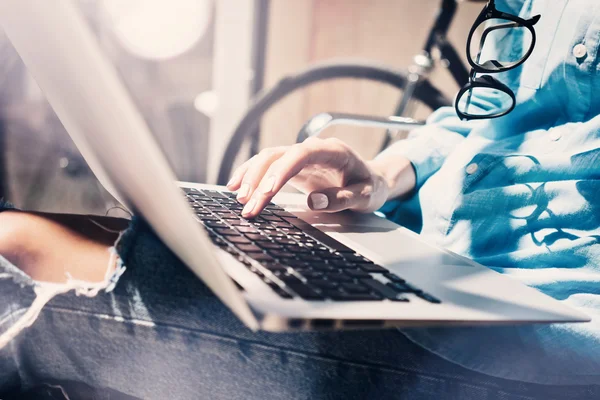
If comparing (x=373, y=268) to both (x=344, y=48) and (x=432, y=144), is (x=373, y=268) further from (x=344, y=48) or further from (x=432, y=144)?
(x=344, y=48)

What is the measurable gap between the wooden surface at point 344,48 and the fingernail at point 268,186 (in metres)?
1.41

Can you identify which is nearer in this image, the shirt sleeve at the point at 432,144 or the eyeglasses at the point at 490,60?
the eyeglasses at the point at 490,60

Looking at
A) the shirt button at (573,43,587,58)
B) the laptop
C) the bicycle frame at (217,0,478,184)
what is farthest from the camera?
the bicycle frame at (217,0,478,184)

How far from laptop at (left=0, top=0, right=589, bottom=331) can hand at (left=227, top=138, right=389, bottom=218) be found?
0.03 meters

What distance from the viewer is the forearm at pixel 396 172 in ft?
2.09

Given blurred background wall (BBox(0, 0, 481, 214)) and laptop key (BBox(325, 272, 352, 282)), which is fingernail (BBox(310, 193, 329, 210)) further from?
blurred background wall (BBox(0, 0, 481, 214))

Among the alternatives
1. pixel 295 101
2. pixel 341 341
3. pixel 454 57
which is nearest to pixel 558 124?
pixel 341 341

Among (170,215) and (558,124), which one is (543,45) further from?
(170,215)

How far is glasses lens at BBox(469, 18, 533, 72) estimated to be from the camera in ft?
2.01

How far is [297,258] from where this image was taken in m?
0.37

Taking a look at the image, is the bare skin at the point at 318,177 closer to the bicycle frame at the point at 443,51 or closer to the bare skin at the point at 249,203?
the bare skin at the point at 249,203

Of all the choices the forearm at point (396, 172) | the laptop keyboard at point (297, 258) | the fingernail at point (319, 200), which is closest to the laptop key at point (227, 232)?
the laptop keyboard at point (297, 258)

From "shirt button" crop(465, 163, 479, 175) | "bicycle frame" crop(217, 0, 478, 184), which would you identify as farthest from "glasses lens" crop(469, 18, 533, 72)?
"bicycle frame" crop(217, 0, 478, 184)

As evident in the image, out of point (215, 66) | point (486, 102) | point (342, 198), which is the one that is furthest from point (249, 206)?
point (215, 66)
